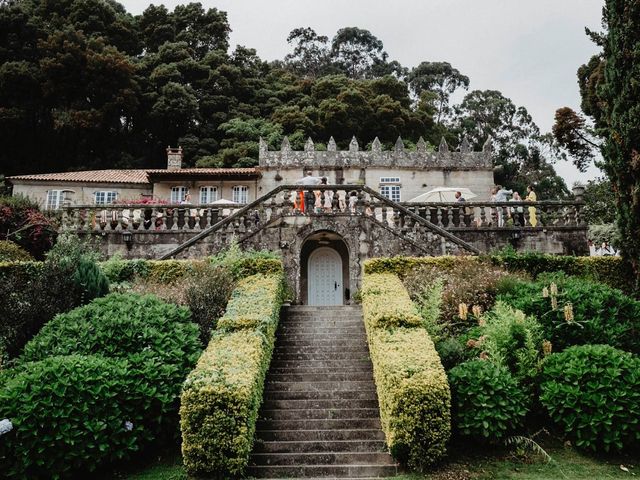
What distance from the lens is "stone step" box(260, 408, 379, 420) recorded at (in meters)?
11.3

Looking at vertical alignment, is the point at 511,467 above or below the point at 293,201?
below

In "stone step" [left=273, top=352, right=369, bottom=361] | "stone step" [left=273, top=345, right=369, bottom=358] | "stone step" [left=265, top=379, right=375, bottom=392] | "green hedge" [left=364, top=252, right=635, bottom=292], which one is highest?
"green hedge" [left=364, top=252, right=635, bottom=292]

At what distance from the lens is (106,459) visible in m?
9.41

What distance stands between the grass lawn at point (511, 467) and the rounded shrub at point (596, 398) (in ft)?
0.90

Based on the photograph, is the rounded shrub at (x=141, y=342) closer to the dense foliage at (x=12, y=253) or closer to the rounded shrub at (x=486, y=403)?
the rounded shrub at (x=486, y=403)

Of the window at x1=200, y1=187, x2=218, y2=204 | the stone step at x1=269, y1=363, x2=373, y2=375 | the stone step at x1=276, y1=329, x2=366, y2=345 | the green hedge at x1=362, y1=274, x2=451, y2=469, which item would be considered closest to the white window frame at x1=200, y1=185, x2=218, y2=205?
the window at x1=200, y1=187, x2=218, y2=204

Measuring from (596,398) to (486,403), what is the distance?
1.78 m

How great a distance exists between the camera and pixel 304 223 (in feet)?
62.2

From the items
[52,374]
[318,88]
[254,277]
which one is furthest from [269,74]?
[52,374]

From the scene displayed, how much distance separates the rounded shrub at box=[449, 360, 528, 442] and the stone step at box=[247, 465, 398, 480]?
1.51 m

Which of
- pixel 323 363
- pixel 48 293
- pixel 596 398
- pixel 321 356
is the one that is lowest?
pixel 596 398

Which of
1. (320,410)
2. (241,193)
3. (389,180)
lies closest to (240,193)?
(241,193)

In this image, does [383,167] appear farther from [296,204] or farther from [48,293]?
[48,293]

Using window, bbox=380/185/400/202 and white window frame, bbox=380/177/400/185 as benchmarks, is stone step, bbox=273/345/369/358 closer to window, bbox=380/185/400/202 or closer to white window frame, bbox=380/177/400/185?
window, bbox=380/185/400/202
